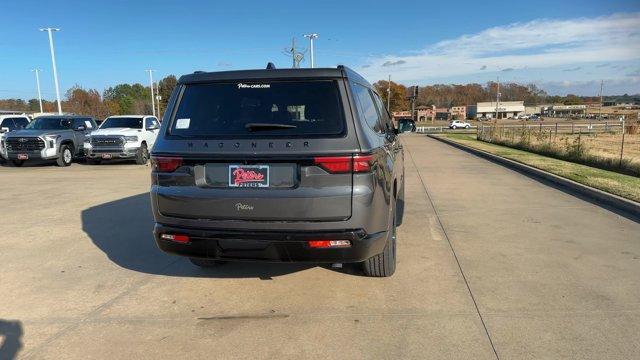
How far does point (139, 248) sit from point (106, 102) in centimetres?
8967

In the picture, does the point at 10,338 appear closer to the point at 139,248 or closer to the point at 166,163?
the point at 166,163

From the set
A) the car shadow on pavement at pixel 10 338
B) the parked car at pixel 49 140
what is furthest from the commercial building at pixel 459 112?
the car shadow on pavement at pixel 10 338

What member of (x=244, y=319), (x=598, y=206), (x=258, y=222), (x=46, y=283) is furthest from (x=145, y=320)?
(x=598, y=206)

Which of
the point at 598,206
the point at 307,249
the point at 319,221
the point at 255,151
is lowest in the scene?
the point at 598,206

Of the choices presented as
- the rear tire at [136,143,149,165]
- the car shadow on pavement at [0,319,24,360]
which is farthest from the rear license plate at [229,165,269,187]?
the rear tire at [136,143,149,165]

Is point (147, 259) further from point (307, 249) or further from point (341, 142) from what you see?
point (341, 142)

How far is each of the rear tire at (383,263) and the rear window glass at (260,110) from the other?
1369mm

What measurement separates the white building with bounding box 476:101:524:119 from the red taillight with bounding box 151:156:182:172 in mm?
139617

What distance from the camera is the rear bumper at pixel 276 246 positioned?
3439 millimetres

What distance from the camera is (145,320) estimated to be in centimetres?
371

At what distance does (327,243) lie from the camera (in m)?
3.46

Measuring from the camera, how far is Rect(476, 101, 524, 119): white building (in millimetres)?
136000

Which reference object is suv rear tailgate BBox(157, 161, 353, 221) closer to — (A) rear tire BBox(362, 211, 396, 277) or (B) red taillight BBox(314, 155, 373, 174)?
(B) red taillight BBox(314, 155, 373, 174)

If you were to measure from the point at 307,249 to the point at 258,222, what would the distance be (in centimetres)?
42
